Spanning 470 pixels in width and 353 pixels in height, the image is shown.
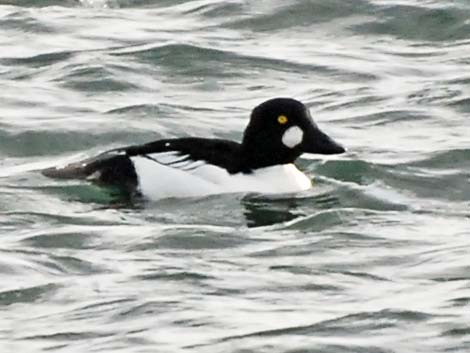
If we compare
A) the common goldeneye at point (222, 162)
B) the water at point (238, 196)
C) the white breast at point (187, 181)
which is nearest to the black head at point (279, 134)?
the common goldeneye at point (222, 162)

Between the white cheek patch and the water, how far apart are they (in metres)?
0.40

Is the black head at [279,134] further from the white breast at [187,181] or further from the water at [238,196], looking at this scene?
the water at [238,196]

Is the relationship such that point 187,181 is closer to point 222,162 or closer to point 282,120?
point 222,162

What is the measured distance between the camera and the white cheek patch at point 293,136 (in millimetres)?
15913

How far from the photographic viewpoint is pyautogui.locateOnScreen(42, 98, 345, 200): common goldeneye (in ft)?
51.3

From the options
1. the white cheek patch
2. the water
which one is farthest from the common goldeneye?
the water

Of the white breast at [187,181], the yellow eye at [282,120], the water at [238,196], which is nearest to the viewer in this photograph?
the water at [238,196]

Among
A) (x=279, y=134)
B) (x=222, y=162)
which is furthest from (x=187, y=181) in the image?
(x=279, y=134)

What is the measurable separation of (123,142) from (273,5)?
18.2 ft

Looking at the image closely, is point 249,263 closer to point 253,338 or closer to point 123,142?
point 253,338

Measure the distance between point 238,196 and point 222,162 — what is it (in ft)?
0.89

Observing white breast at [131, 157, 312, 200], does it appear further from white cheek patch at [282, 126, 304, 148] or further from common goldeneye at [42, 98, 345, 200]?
white cheek patch at [282, 126, 304, 148]

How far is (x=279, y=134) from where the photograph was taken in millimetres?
15945

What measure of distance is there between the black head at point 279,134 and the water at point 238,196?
0.35 m
